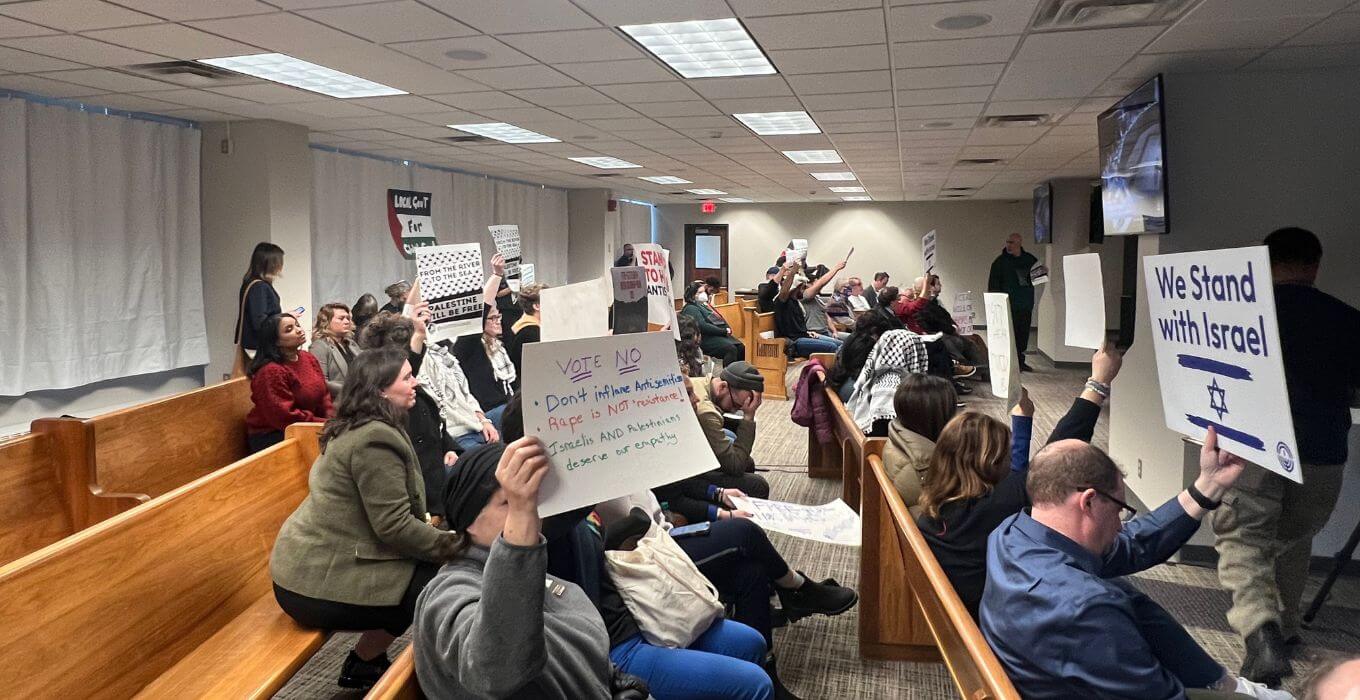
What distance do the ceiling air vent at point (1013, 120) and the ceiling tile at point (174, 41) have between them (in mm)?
5107

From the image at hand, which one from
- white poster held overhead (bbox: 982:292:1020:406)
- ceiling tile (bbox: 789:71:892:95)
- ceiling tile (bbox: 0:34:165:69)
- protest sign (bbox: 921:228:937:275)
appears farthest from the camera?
protest sign (bbox: 921:228:937:275)

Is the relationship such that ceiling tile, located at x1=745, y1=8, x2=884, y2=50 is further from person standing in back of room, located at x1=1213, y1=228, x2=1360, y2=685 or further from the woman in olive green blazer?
the woman in olive green blazer

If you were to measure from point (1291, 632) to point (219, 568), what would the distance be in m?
3.98

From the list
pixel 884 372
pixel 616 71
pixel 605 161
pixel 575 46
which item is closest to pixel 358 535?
pixel 575 46

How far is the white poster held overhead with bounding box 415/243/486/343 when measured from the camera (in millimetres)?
4328

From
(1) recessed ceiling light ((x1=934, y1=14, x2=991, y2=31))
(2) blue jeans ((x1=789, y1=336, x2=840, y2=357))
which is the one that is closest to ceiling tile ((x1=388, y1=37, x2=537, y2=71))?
(1) recessed ceiling light ((x1=934, y1=14, x2=991, y2=31))

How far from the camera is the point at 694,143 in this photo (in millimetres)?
8008

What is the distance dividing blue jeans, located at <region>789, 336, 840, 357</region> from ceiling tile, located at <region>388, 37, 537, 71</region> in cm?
490

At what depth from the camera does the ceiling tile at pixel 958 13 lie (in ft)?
11.6

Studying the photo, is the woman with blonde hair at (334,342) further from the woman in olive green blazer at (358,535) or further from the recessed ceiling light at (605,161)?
the recessed ceiling light at (605,161)

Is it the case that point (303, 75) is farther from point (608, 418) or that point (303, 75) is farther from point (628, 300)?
point (608, 418)

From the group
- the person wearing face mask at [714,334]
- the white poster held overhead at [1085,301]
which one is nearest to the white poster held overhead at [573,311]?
the white poster held overhead at [1085,301]

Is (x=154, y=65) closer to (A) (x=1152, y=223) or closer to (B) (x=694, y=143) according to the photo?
(B) (x=694, y=143)

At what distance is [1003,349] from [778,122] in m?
4.29
